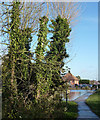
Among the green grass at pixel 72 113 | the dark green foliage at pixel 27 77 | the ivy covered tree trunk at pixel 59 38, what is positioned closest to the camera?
the dark green foliage at pixel 27 77

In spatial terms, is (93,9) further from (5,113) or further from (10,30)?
(5,113)

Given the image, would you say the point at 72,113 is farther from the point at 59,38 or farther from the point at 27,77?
the point at 59,38

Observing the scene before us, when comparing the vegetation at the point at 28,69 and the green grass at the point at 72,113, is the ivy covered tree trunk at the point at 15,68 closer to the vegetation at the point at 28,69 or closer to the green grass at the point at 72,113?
the vegetation at the point at 28,69

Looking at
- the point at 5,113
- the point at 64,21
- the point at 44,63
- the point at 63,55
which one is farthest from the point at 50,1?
the point at 5,113

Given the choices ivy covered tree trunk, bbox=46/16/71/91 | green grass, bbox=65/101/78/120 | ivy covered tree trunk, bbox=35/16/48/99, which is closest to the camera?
ivy covered tree trunk, bbox=35/16/48/99

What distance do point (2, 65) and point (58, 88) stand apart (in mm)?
2950

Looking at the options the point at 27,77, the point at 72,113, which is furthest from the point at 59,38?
the point at 72,113

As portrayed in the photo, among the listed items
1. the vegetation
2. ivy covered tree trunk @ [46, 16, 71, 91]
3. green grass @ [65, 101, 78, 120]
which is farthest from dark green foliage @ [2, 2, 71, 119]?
green grass @ [65, 101, 78, 120]

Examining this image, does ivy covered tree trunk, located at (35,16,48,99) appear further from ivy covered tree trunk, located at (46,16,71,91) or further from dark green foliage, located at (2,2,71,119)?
ivy covered tree trunk, located at (46,16,71,91)

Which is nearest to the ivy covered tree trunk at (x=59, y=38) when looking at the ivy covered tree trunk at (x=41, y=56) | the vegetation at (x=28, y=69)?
the vegetation at (x=28, y=69)

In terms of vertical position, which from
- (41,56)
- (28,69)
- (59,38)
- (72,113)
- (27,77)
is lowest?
(72,113)

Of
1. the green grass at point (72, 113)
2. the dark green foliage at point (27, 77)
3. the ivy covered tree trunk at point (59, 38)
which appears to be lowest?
the green grass at point (72, 113)

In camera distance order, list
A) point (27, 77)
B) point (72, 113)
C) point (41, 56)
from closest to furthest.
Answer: point (27, 77)
point (41, 56)
point (72, 113)

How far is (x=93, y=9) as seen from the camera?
10086mm
